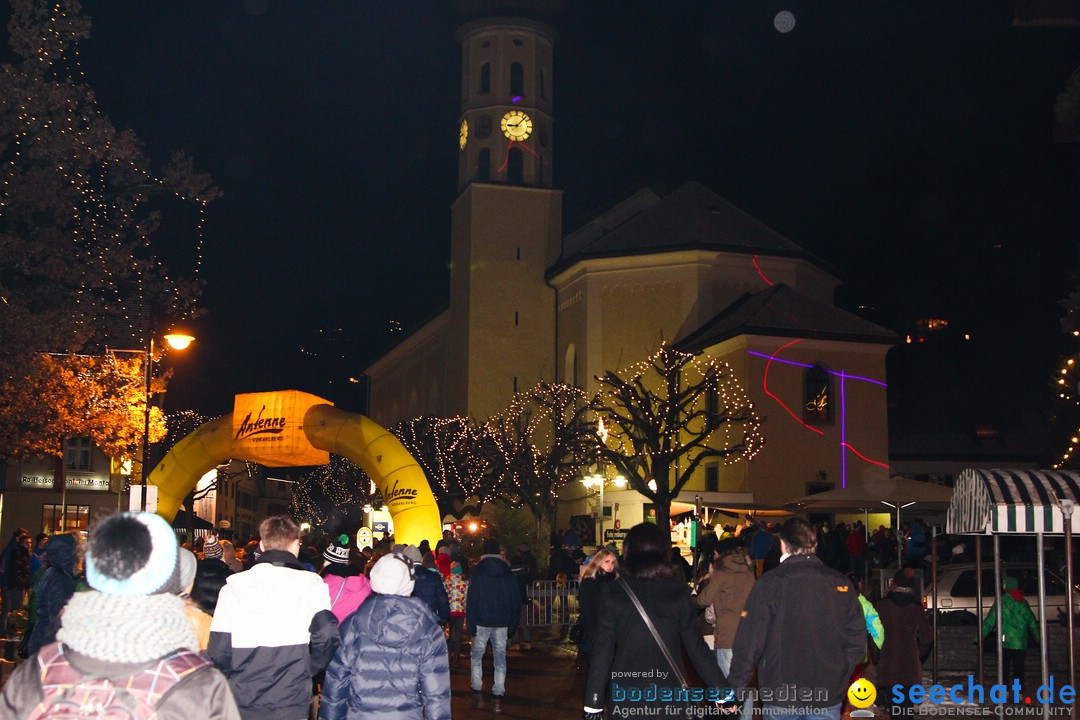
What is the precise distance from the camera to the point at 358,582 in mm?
9438

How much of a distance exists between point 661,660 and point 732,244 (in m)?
41.9

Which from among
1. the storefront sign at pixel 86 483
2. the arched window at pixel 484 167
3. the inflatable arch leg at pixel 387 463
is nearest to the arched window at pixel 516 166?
the arched window at pixel 484 167

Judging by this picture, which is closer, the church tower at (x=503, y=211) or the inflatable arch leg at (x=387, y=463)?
the inflatable arch leg at (x=387, y=463)

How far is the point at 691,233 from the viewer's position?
4869cm

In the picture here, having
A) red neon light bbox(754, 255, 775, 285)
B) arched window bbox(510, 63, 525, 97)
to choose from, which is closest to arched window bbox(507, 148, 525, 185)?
arched window bbox(510, 63, 525, 97)

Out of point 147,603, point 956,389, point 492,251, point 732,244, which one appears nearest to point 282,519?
point 147,603

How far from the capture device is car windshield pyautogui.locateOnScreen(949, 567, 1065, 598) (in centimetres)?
1712

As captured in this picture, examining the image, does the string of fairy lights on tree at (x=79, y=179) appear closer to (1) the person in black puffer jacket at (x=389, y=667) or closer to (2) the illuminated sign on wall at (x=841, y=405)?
(1) the person in black puffer jacket at (x=389, y=667)

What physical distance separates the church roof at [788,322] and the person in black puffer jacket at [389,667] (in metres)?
35.3

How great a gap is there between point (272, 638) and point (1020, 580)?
44.4 ft

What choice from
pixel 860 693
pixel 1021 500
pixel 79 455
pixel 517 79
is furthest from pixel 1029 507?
pixel 517 79

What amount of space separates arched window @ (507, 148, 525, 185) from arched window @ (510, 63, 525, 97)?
2621 millimetres

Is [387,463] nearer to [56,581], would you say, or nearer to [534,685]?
[534,685]

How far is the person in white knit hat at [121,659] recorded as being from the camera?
3.34 metres
